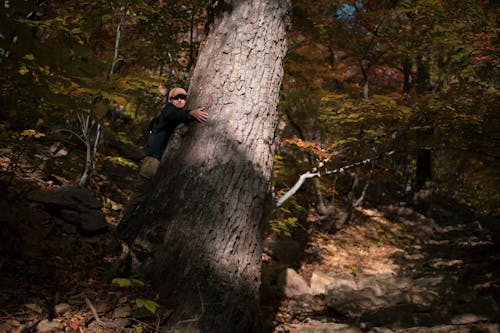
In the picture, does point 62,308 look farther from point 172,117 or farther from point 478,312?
point 478,312

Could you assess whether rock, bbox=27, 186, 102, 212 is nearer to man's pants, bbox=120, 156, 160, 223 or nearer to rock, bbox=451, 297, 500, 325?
man's pants, bbox=120, 156, 160, 223

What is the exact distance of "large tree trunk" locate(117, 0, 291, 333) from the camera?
2.25m

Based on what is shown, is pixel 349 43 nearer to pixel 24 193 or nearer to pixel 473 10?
pixel 473 10

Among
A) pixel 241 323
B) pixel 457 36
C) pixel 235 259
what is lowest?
pixel 241 323

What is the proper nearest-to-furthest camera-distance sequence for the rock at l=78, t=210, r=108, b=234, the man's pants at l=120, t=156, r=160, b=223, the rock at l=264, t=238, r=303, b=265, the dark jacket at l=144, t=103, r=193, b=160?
the dark jacket at l=144, t=103, r=193, b=160, the man's pants at l=120, t=156, r=160, b=223, the rock at l=78, t=210, r=108, b=234, the rock at l=264, t=238, r=303, b=265

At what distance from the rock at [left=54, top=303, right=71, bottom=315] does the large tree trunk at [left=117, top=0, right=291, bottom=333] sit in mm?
538

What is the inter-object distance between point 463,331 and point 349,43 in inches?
297

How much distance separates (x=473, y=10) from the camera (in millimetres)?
4719

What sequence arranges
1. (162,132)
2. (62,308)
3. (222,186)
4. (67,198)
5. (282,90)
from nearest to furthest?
(62,308) < (222,186) < (162,132) < (67,198) < (282,90)

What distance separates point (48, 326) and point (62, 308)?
16 cm

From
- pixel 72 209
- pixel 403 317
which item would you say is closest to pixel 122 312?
pixel 72 209

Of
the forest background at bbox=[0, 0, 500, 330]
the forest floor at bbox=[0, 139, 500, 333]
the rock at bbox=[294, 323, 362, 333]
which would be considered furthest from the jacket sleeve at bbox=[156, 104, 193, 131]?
the rock at bbox=[294, 323, 362, 333]

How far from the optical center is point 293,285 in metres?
5.48

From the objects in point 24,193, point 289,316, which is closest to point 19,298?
point 24,193
